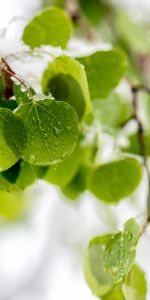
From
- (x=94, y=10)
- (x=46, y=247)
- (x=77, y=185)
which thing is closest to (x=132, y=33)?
(x=94, y=10)

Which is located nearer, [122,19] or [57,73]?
[57,73]

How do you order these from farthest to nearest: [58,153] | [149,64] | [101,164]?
[149,64] < [101,164] < [58,153]

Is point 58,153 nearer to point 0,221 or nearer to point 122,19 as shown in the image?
point 122,19

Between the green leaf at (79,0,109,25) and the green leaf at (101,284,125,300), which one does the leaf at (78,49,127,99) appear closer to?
the green leaf at (101,284,125,300)

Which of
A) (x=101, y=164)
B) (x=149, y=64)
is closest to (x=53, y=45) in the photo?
(x=101, y=164)

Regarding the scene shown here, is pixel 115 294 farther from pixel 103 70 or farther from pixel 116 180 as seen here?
pixel 103 70

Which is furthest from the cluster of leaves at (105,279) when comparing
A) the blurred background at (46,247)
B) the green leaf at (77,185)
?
the blurred background at (46,247)
